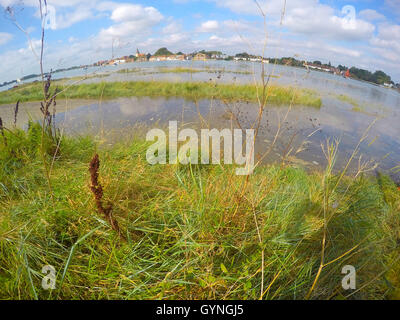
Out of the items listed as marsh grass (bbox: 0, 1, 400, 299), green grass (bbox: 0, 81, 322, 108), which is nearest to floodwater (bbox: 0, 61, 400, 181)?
green grass (bbox: 0, 81, 322, 108)

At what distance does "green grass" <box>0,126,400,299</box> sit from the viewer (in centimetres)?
112

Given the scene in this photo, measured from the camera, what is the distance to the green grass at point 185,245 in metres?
1.12

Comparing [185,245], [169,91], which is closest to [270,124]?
[169,91]

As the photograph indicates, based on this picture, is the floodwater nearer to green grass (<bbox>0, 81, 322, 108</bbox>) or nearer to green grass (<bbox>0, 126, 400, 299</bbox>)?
green grass (<bbox>0, 81, 322, 108</bbox>)

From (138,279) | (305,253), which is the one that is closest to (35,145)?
(138,279)

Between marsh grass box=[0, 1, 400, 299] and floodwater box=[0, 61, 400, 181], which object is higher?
floodwater box=[0, 61, 400, 181]

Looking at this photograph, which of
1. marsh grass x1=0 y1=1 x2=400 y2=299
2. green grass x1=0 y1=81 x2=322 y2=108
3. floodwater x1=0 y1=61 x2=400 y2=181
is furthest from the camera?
green grass x1=0 y1=81 x2=322 y2=108

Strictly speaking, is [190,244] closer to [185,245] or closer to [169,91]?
[185,245]

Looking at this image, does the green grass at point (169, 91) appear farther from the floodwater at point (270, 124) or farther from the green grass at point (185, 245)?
the green grass at point (185, 245)

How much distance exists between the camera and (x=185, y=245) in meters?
1.25

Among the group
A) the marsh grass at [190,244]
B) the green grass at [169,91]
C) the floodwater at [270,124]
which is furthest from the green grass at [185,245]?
the green grass at [169,91]

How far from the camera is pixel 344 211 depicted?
1678mm
